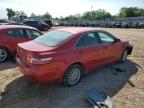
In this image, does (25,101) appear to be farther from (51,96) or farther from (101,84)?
(101,84)

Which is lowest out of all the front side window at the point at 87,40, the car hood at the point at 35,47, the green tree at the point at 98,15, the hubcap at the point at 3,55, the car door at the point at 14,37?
the green tree at the point at 98,15

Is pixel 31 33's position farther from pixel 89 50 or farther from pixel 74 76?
pixel 74 76

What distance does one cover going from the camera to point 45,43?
6.00 m

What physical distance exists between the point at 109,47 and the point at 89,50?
1.15m

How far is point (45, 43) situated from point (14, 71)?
6.80ft

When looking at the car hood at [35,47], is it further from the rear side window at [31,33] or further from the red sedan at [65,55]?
the rear side window at [31,33]

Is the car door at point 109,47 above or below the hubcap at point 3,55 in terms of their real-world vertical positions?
above

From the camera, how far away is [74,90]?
5863 millimetres

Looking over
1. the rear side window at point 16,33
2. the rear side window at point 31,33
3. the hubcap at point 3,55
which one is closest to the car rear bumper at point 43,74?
the hubcap at point 3,55

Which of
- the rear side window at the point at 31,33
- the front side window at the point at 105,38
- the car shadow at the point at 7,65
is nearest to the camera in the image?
the front side window at the point at 105,38

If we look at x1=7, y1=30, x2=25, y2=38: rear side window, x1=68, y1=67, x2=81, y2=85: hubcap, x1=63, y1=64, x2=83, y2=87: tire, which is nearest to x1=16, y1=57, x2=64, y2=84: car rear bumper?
x1=63, y1=64, x2=83, y2=87: tire

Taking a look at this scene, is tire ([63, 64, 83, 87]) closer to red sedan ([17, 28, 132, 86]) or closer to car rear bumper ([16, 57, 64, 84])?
red sedan ([17, 28, 132, 86])

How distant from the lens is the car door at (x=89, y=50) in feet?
20.2

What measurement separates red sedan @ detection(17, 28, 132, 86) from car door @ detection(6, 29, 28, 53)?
2.60 metres
